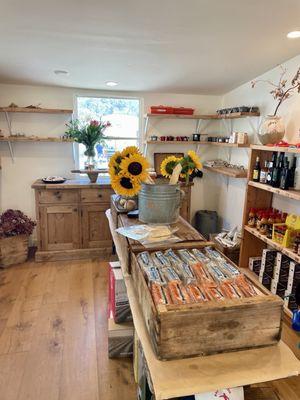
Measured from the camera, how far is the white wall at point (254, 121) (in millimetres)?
2602

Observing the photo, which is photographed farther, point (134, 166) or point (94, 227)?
point (94, 227)

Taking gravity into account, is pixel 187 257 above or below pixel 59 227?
above

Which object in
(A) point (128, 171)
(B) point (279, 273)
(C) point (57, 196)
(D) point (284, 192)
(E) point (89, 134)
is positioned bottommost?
(B) point (279, 273)

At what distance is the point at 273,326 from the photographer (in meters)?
0.90

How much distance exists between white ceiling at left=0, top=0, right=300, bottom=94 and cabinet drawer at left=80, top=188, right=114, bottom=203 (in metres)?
1.26

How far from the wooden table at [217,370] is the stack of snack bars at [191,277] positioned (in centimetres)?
17

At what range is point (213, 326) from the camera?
0.86m

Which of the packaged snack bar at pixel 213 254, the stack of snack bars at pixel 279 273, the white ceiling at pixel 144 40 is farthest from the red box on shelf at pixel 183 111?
the packaged snack bar at pixel 213 254

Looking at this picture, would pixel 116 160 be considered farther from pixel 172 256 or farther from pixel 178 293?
pixel 178 293

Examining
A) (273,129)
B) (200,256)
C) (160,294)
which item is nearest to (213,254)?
(200,256)

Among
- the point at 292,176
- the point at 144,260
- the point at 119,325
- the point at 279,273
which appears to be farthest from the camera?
the point at 279,273

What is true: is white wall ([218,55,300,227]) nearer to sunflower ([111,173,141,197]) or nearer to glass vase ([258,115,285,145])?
glass vase ([258,115,285,145])

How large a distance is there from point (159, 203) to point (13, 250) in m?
2.47

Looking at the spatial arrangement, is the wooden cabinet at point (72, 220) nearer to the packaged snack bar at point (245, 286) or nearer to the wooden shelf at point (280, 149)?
the wooden shelf at point (280, 149)
